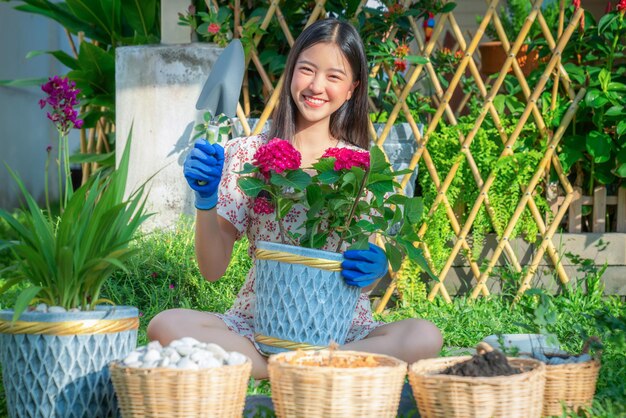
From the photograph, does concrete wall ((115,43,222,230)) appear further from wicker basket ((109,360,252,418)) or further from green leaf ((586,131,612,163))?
wicker basket ((109,360,252,418))

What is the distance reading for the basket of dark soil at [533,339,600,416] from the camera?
4.99ft

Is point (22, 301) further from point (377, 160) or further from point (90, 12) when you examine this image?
point (90, 12)

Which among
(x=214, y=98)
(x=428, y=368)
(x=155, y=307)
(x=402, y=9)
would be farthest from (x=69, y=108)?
(x=402, y=9)

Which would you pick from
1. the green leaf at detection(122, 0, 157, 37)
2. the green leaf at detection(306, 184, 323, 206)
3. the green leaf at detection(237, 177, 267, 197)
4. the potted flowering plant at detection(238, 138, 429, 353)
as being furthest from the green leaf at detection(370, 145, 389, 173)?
the green leaf at detection(122, 0, 157, 37)

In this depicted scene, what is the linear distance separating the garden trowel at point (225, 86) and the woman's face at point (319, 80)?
0.17 m

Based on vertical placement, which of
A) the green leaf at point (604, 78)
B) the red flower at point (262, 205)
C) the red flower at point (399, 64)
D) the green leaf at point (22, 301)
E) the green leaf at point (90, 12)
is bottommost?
the green leaf at point (22, 301)

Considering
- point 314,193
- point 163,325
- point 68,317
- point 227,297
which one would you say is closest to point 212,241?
point 163,325

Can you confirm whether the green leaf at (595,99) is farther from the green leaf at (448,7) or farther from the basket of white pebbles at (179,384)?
the basket of white pebbles at (179,384)

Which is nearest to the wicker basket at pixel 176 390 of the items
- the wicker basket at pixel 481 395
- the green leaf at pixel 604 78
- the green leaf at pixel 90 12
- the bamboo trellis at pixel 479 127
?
the wicker basket at pixel 481 395

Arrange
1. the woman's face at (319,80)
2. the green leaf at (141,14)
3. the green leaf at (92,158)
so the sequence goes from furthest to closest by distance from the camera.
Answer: the green leaf at (92,158) < the green leaf at (141,14) < the woman's face at (319,80)

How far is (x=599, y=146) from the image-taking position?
3.00 meters

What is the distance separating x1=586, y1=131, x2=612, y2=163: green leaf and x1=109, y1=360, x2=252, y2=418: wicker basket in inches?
79.1

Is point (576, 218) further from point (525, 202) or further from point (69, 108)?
point (69, 108)

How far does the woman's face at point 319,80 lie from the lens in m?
2.06
